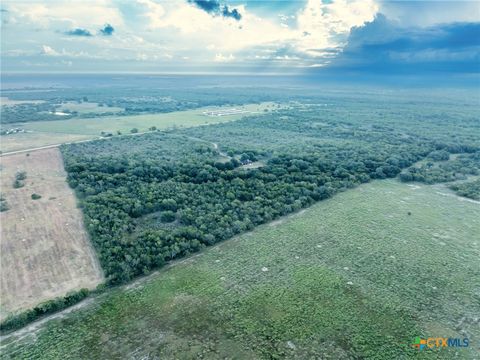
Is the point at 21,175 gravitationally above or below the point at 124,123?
above

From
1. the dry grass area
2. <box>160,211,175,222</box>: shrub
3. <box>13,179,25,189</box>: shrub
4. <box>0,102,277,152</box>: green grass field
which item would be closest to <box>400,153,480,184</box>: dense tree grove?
<box>160,211,175,222</box>: shrub

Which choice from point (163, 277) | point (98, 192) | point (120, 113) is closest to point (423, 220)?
point (163, 277)

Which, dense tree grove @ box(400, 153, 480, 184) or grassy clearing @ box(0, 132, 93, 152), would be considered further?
grassy clearing @ box(0, 132, 93, 152)

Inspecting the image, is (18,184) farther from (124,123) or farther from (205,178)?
(124,123)

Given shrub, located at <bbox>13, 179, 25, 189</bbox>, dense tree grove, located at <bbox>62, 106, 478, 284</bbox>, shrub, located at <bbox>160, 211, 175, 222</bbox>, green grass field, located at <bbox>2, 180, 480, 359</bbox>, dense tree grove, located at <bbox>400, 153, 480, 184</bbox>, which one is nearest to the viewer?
green grass field, located at <bbox>2, 180, 480, 359</bbox>

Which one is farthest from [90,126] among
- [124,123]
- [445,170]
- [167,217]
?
[445,170]

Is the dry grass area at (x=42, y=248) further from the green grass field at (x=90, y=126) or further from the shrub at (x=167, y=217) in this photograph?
the green grass field at (x=90, y=126)

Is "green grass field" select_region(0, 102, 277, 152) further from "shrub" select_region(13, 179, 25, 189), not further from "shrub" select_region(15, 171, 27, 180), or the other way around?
"shrub" select_region(13, 179, 25, 189)
